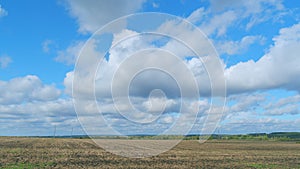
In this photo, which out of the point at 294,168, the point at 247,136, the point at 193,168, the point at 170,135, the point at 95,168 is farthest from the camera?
the point at 247,136

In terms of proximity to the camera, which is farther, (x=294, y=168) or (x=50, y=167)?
(x=294, y=168)

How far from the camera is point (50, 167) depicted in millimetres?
27094

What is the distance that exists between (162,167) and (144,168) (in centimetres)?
205

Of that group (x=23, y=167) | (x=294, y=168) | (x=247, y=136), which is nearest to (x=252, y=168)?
(x=294, y=168)

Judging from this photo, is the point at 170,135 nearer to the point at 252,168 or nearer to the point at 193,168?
the point at 193,168

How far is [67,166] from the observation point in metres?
28.2

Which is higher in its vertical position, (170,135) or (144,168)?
(170,135)

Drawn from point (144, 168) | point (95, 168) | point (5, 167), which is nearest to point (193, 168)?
point (144, 168)

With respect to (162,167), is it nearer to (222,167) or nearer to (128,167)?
(128,167)

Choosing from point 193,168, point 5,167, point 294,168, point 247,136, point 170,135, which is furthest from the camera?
point 247,136

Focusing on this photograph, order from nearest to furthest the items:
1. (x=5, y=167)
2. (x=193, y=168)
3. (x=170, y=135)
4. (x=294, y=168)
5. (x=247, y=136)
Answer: (x=170, y=135) → (x=5, y=167) → (x=193, y=168) → (x=294, y=168) → (x=247, y=136)

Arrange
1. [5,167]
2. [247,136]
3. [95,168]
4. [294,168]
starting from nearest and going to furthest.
A: [5,167] < [95,168] < [294,168] < [247,136]

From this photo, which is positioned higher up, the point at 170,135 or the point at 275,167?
the point at 170,135

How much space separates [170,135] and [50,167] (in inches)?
582
